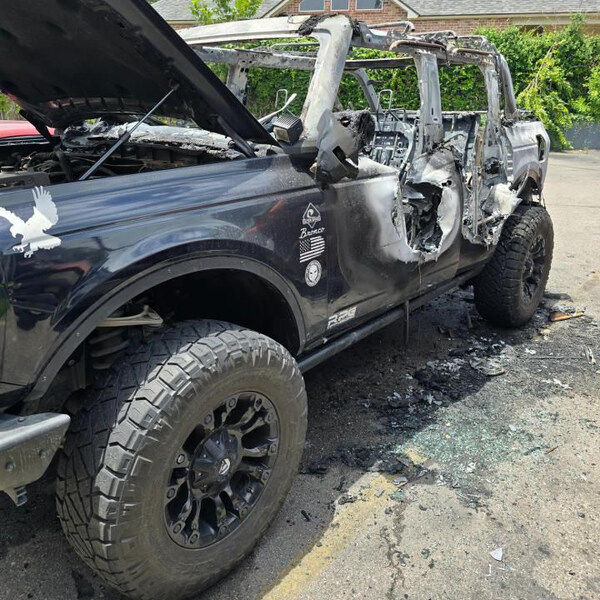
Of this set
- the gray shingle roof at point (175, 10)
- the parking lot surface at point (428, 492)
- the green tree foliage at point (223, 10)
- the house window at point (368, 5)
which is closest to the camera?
the parking lot surface at point (428, 492)

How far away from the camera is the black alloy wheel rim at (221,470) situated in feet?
6.41

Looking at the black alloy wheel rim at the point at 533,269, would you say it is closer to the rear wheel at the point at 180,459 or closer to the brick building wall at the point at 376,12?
the rear wheel at the point at 180,459

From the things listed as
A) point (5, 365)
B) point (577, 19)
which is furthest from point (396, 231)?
point (577, 19)

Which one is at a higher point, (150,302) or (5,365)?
(5,365)

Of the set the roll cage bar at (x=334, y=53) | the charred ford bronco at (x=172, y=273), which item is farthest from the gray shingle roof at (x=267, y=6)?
the charred ford bronco at (x=172, y=273)

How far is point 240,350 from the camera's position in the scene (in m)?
2.03

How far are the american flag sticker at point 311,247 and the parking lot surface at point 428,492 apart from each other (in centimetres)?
110

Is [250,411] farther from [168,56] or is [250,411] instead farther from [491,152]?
[491,152]

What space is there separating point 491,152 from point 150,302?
2838mm

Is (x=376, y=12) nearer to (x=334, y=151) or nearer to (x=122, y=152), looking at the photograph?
(x=122, y=152)

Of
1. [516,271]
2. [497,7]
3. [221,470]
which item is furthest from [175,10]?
[221,470]

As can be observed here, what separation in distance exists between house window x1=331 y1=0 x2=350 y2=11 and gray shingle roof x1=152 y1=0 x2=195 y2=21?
5901 mm

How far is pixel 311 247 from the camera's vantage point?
2398mm

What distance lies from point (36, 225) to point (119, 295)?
12.2 inches
